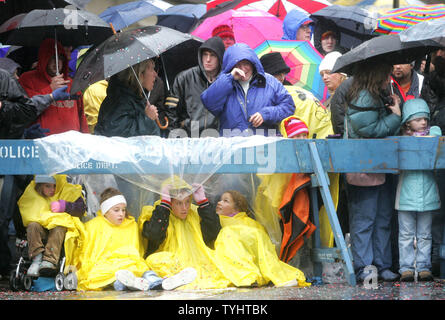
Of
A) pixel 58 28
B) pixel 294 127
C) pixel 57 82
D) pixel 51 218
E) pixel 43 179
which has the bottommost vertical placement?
pixel 51 218

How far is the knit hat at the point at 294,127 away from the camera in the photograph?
748cm

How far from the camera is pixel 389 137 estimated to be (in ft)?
23.4

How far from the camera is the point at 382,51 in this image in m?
7.20

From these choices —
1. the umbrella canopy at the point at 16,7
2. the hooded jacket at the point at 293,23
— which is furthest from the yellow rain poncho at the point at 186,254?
the hooded jacket at the point at 293,23

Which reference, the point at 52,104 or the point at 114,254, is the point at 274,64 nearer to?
the point at 52,104

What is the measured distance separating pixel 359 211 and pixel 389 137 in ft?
2.18

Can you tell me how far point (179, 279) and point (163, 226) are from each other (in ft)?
1.81

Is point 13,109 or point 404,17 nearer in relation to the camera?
point 13,109

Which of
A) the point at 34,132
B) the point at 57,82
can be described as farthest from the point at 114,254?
the point at 57,82

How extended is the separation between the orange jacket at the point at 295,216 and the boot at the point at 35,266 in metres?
1.97

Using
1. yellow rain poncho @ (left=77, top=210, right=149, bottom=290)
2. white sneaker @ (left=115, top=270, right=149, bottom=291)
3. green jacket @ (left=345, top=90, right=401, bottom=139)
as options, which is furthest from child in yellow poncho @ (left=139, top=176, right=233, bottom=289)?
green jacket @ (left=345, top=90, right=401, bottom=139)

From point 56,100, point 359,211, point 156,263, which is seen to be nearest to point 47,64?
point 56,100

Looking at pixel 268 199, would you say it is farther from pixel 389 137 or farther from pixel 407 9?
pixel 407 9

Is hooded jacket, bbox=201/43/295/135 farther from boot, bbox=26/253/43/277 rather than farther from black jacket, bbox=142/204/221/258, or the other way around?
boot, bbox=26/253/43/277
